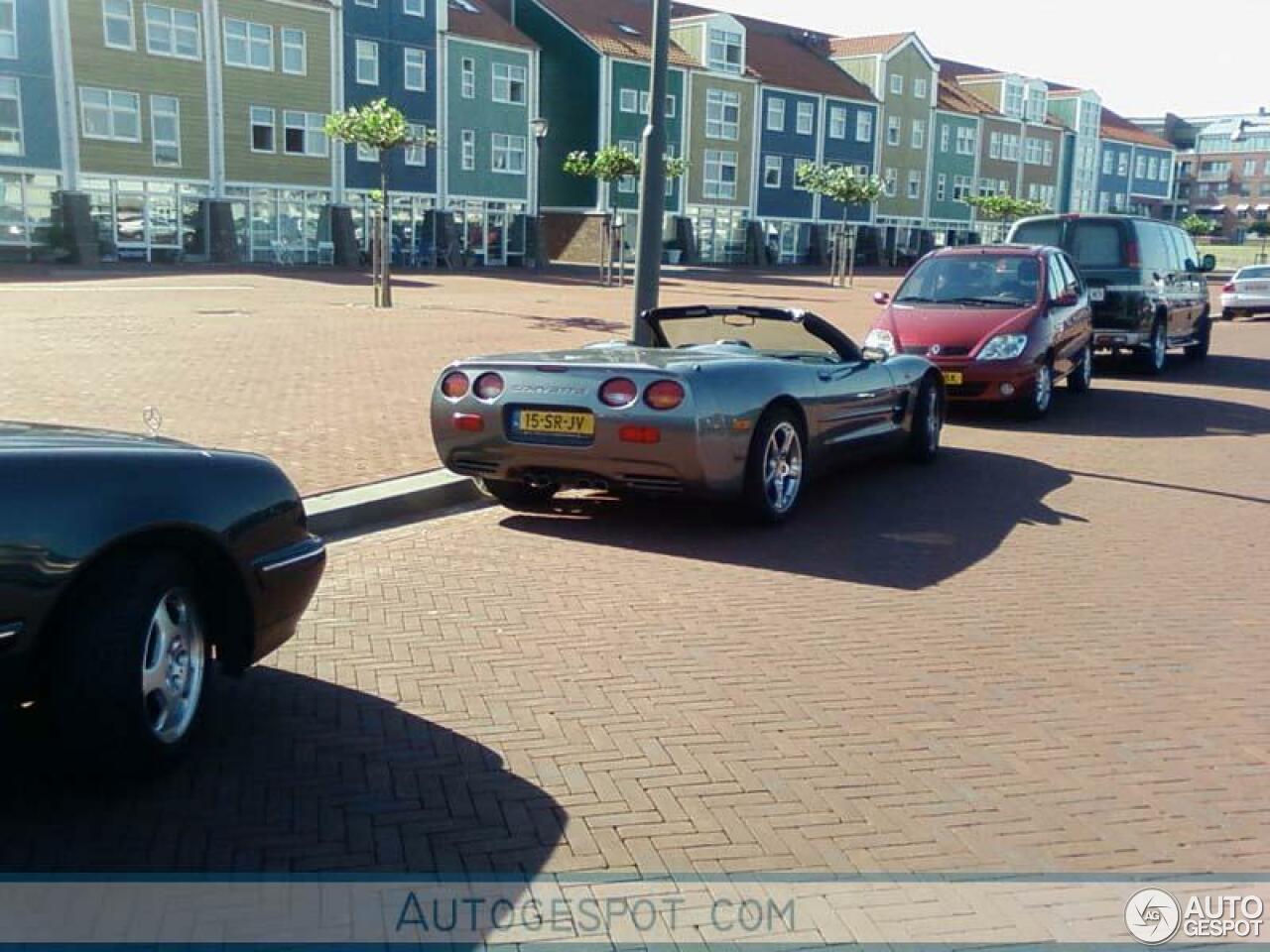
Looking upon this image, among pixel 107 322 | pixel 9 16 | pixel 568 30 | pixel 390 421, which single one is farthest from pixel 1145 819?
pixel 568 30

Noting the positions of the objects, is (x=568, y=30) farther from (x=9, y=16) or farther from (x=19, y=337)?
(x=19, y=337)

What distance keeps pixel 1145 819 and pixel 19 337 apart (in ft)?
50.3

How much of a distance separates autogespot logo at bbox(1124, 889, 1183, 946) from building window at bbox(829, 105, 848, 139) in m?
64.9

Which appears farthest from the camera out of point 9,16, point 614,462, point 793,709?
point 9,16

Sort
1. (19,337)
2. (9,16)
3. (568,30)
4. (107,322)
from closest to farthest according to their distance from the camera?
(19,337), (107,322), (9,16), (568,30)

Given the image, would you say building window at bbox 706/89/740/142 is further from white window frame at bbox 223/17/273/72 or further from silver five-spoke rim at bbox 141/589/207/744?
silver five-spoke rim at bbox 141/589/207/744

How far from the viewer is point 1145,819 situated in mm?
3707

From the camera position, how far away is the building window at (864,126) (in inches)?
2611

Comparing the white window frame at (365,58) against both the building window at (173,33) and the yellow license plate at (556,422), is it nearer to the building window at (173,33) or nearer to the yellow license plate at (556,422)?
the building window at (173,33)

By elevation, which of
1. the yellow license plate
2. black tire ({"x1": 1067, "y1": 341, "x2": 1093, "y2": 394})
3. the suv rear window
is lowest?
black tire ({"x1": 1067, "y1": 341, "x2": 1093, "y2": 394})

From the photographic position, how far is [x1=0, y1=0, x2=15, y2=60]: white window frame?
36469mm

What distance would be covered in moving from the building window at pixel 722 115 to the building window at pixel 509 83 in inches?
414

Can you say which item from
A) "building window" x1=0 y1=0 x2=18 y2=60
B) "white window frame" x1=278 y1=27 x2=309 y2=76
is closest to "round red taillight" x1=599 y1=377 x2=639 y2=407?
"building window" x1=0 y1=0 x2=18 y2=60

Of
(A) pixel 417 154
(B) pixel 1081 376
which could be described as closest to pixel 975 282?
(B) pixel 1081 376
